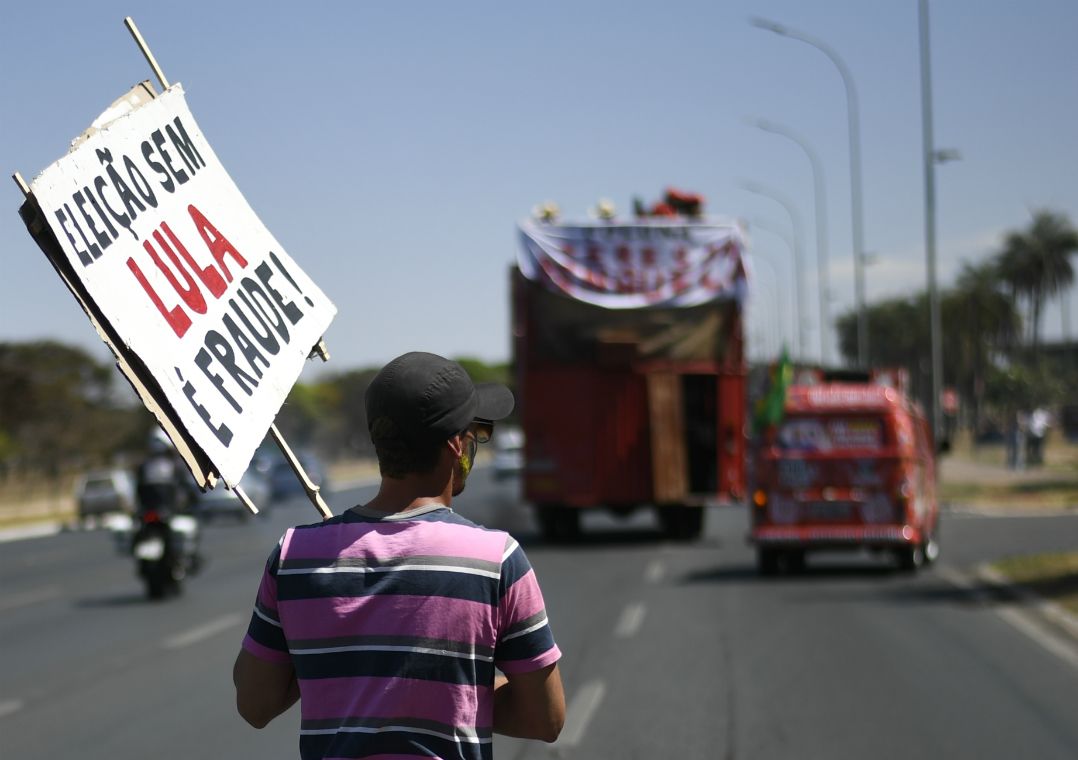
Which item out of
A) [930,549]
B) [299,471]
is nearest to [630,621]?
[930,549]

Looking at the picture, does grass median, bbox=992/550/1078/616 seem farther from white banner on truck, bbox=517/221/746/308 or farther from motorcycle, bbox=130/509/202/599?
motorcycle, bbox=130/509/202/599

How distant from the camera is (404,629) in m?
3.15

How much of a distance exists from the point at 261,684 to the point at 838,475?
52.1 feet

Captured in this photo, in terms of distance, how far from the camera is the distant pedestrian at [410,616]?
3.14 meters

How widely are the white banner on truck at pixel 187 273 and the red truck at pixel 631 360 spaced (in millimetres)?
18954

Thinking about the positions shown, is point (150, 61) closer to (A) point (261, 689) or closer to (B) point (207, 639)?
(A) point (261, 689)

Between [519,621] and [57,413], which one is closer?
[519,621]

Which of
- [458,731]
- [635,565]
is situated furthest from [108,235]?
[635,565]

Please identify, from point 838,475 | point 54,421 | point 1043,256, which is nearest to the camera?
point 838,475

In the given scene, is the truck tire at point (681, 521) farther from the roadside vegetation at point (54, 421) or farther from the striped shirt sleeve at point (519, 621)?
the roadside vegetation at point (54, 421)

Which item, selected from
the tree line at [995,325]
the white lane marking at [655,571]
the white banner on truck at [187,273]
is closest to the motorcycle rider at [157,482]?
the white lane marking at [655,571]

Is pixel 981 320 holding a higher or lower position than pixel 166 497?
lower

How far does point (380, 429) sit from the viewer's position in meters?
3.26

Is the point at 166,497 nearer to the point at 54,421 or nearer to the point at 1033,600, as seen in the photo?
the point at 1033,600
